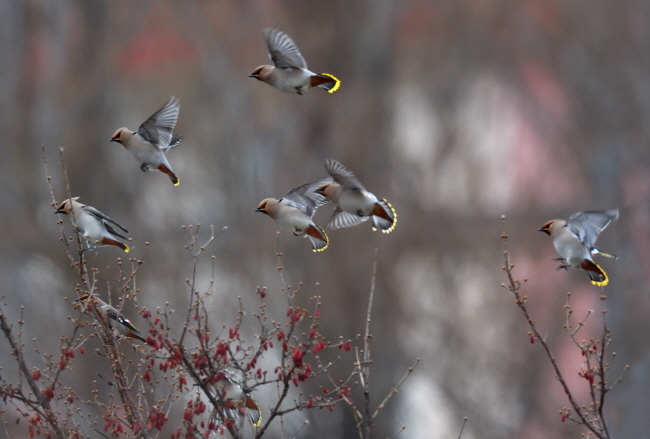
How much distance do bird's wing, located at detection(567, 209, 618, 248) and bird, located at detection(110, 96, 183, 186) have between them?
1680 millimetres

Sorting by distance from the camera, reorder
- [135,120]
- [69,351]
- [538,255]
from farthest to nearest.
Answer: [135,120]
[538,255]
[69,351]

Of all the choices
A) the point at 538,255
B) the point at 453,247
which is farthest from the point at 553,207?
the point at 453,247

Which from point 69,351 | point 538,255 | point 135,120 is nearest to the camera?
point 69,351

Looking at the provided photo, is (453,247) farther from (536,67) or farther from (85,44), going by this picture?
(85,44)

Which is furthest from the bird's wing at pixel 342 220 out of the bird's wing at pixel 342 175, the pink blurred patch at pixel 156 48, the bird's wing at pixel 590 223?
the pink blurred patch at pixel 156 48

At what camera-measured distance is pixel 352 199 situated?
10.3 feet

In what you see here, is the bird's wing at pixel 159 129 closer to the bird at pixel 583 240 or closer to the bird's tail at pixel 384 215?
the bird's tail at pixel 384 215

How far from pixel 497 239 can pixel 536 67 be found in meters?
1.52

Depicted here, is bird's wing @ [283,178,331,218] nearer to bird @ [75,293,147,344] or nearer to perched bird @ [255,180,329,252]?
perched bird @ [255,180,329,252]

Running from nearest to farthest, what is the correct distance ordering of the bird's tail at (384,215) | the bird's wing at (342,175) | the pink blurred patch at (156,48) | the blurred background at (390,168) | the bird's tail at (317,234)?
the bird's wing at (342,175) < the bird's tail at (384,215) < the bird's tail at (317,234) < the blurred background at (390,168) < the pink blurred patch at (156,48)

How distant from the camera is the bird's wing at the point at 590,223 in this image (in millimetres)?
3160

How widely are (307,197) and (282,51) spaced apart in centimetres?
65

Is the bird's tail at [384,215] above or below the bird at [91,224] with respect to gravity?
above

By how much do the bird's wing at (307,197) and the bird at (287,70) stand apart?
1.48ft
